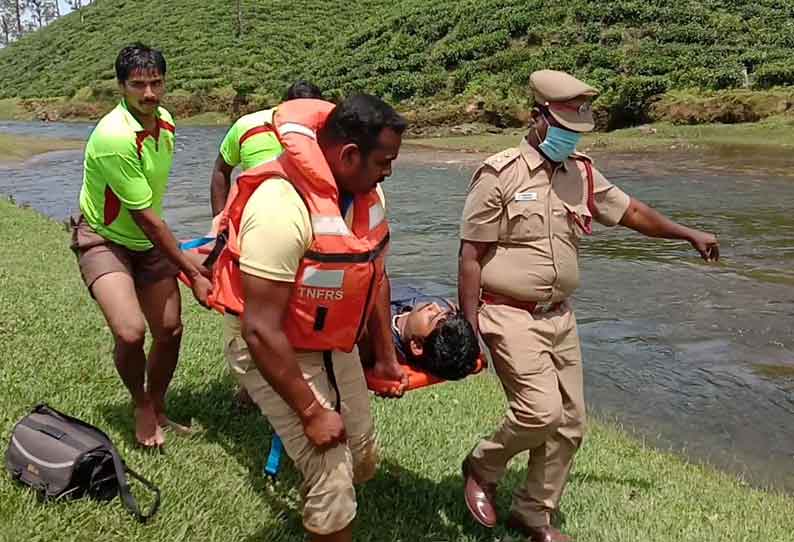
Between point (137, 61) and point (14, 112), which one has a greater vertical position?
point (137, 61)

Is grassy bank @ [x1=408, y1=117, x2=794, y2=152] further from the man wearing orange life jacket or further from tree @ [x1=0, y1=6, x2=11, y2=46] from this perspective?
tree @ [x1=0, y1=6, x2=11, y2=46]

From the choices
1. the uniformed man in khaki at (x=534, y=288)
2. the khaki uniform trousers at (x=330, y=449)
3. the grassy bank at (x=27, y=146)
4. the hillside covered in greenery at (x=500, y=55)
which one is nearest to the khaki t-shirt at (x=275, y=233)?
the khaki uniform trousers at (x=330, y=449)

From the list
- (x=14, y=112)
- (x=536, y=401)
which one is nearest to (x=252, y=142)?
(x=536, y=401)

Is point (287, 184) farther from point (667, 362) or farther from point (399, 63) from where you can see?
point (399, 63)

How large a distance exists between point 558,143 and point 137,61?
229cm

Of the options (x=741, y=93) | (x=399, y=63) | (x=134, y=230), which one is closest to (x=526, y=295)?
(x=134, y=230)

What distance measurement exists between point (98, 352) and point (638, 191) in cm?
1466

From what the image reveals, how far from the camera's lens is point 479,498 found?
4355mm

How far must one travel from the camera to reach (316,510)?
3.30 meters

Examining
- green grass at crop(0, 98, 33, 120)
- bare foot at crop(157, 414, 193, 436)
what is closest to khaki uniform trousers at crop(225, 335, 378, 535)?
bare foot at crop(157, 414, 193, 436)

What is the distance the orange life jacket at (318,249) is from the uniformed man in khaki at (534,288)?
941mm

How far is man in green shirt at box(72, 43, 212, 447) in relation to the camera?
174 inches

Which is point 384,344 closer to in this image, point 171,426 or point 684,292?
point 171,426

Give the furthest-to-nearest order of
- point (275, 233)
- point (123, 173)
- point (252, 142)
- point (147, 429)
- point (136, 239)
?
point (252, 142) < point (136, 239) < point (147, 429) < point (123, 173) < point (275, 233)
